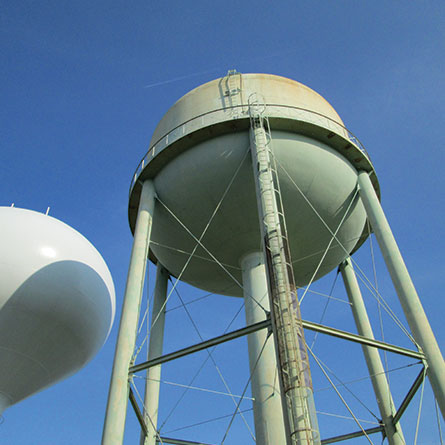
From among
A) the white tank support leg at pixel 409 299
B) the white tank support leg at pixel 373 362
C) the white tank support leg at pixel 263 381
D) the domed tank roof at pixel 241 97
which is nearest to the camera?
the white tank support leg at pixel 409 299

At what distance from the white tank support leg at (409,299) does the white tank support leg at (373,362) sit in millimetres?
2241

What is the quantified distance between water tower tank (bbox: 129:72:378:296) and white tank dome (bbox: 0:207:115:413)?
197cm

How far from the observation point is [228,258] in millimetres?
11586

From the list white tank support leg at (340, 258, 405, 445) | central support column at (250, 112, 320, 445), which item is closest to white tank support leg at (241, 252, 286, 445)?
central support column at (250, 112, 320, 445)

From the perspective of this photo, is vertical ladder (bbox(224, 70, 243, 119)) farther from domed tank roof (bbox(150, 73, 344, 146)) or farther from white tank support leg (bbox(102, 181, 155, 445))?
white tank support leg (bbox(102, 181, 155, 445))

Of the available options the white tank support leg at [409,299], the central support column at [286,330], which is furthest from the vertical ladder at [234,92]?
the white tank support leg at [409,299]

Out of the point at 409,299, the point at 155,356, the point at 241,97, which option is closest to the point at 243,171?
the point at 241,97

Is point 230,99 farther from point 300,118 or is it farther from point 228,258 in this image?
point 228,258

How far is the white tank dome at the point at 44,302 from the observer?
9.84m

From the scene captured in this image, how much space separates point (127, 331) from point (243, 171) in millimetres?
4263

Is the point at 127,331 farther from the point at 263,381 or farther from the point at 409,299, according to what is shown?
the point at 409,299

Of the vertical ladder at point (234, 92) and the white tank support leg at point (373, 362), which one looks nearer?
the white tank support leg at point (373, 362)

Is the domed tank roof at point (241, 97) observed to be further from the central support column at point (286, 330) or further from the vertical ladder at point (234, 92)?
the central support column at point (286, 330)

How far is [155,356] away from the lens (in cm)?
1083
